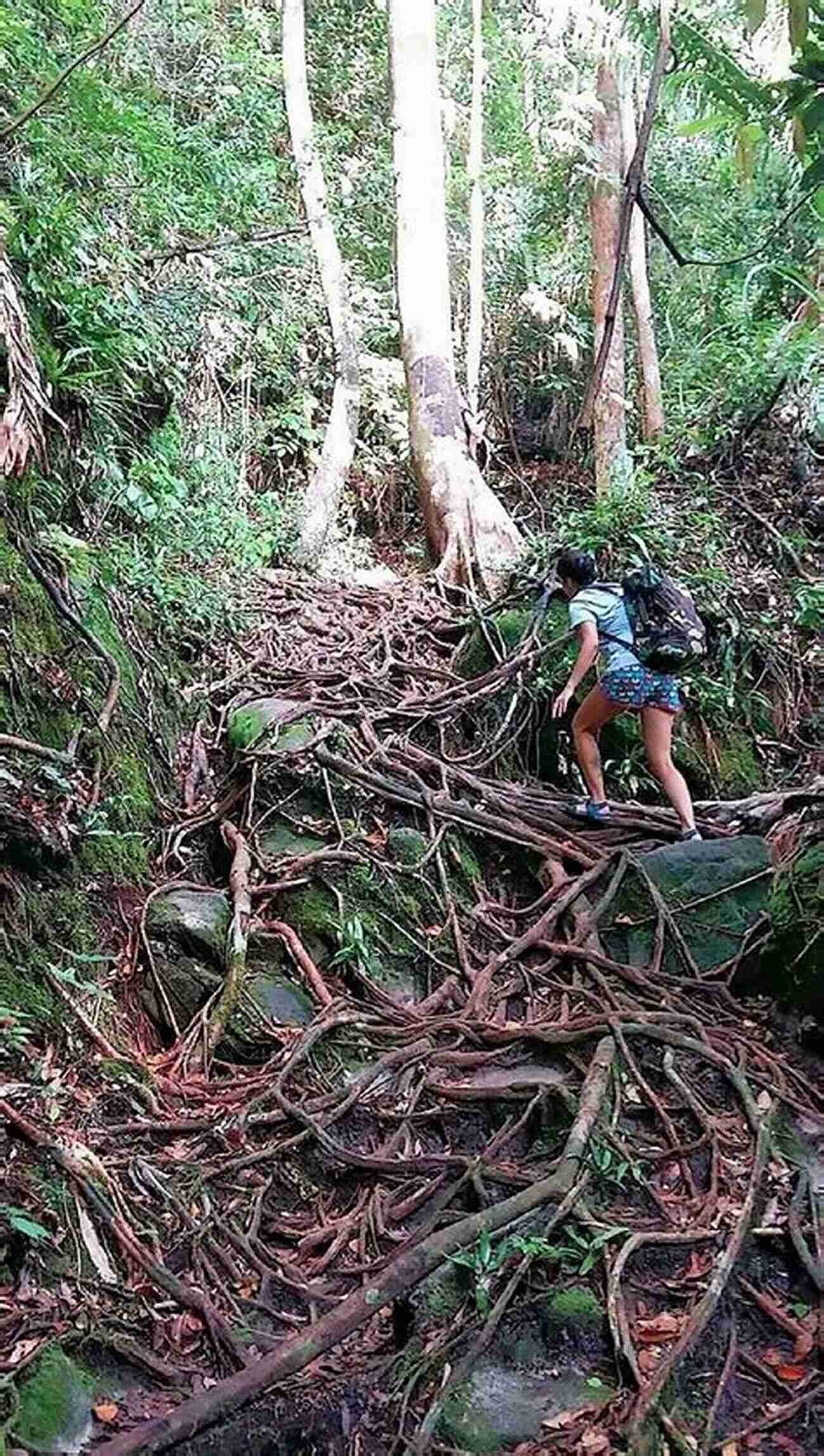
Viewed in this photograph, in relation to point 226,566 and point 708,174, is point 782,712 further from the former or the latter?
point 708,174

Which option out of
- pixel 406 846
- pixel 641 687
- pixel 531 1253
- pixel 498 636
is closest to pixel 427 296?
pixel 498 636

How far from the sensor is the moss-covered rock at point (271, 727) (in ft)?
Result: 20.1

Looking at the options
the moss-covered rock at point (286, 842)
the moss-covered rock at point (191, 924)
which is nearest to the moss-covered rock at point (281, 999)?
the moss-covered rock at point (191, 924)

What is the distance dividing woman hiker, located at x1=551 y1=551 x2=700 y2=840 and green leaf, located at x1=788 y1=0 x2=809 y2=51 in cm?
389

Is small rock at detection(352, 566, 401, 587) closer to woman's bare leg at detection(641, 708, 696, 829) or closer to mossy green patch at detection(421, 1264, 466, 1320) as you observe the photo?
woman's bare leg at detection(641, 708, 696, 829)

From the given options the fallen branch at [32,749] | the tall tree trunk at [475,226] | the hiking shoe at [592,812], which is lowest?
the hiking shoe at [592,812]

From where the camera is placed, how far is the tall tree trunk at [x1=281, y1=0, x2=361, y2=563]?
34.0 ft

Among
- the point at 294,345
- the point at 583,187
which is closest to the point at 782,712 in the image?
the point at 294,345

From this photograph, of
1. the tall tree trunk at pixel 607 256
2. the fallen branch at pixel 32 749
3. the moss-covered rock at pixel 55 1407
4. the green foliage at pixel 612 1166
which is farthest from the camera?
the tall tree trunk at pixel 607 256

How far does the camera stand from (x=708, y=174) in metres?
13.0

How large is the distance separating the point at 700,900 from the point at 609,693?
4.06 feet

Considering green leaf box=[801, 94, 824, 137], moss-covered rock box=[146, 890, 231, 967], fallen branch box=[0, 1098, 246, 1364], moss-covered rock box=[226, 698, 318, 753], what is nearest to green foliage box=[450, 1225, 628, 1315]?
fallen branch box=[0, 1098, 246, 1364]

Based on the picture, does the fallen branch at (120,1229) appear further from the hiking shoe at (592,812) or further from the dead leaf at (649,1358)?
the hiking shoe at (592,812)

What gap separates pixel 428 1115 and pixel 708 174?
12.0 meters
